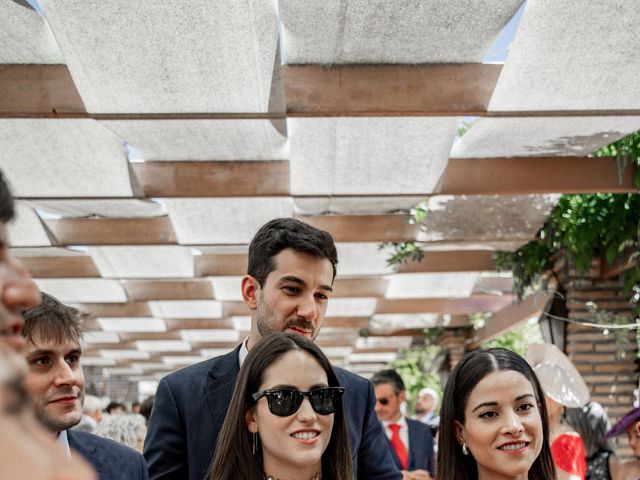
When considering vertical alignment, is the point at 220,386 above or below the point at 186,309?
→ below

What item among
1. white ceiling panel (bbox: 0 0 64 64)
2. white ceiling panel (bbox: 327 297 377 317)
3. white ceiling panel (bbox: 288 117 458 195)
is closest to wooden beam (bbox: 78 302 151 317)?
white ceiling panel (bbox: 327 297 377 317)

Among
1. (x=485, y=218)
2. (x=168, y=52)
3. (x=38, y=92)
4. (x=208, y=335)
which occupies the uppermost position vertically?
(x=208, y=335)

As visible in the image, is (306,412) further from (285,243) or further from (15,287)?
(15,287)

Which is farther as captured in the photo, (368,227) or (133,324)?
(133,324)

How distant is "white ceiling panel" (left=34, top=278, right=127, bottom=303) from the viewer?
32.4ft

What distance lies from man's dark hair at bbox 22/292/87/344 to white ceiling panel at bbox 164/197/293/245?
12.9ft

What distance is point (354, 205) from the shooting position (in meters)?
6.71

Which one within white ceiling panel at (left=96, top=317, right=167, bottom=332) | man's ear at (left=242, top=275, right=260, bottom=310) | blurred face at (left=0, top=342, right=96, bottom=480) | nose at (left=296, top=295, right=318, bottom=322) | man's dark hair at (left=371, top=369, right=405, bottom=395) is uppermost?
white ceiling panel at (left=96, top=317, right=167, bottom=332)

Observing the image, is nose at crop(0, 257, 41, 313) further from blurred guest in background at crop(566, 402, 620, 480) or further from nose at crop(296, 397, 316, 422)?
blurred guest in background at crop(566, 402, 620, 480)

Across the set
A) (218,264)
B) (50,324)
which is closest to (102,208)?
(218,264)

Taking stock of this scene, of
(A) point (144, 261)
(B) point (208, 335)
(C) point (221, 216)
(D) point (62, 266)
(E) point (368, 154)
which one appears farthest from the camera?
(B) point (208, 335)

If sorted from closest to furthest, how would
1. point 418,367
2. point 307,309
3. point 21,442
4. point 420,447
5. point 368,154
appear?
point 21,442, point 307,309, point 368,154, point 420,447, point 418,367

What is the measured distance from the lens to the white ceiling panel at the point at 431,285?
1003 centimetres

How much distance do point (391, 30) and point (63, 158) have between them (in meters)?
2.37
